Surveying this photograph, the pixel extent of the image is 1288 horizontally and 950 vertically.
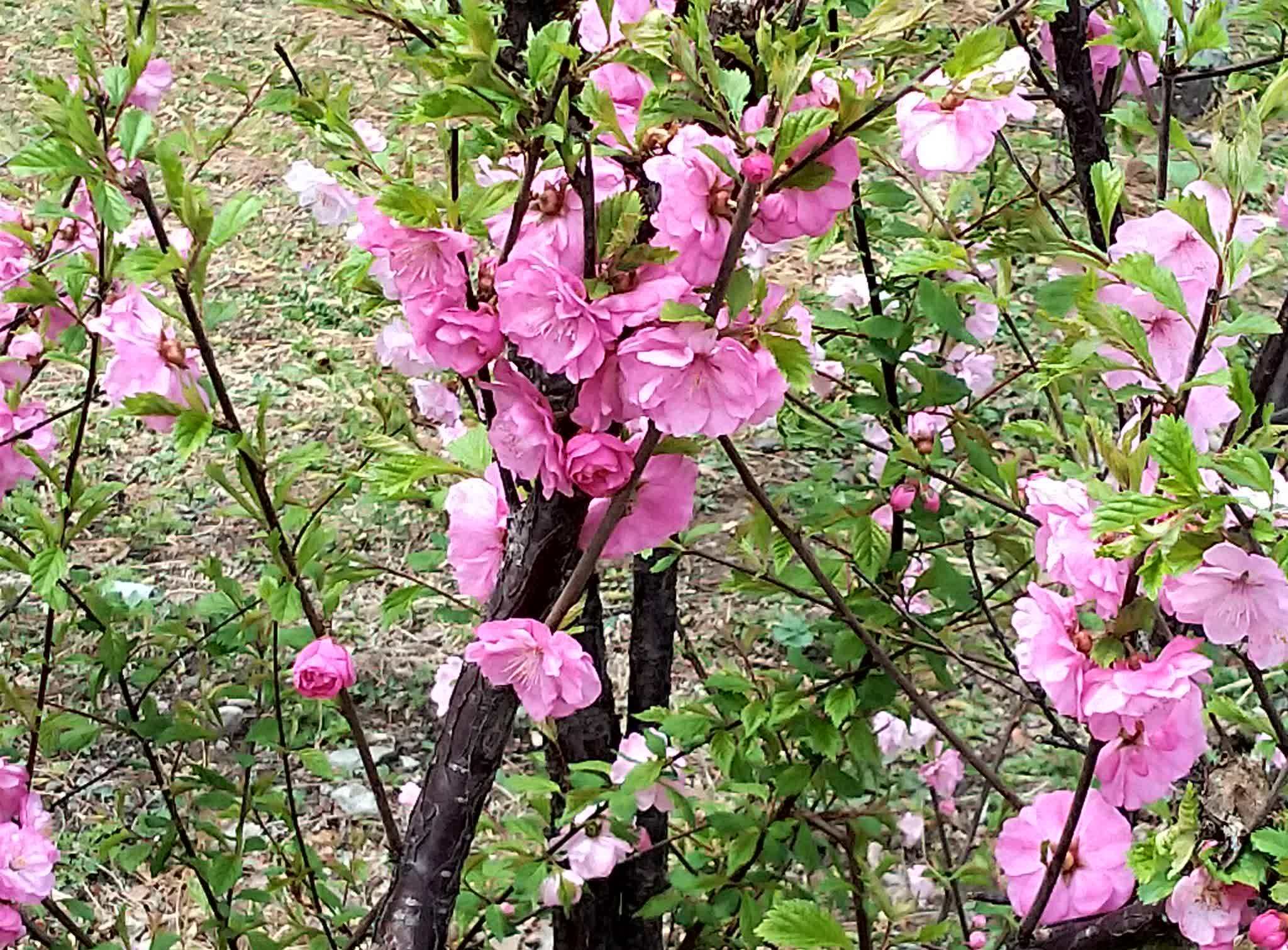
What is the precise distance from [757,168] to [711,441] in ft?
1.27

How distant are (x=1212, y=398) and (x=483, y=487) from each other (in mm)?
428

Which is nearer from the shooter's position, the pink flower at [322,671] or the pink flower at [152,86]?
the pink flower at [322,671]

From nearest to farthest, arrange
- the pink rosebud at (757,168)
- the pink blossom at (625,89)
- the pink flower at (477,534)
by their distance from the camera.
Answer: the pink rosebud at (757,168)
the pink blossom at (625,89)
the pink flower at (477,534)

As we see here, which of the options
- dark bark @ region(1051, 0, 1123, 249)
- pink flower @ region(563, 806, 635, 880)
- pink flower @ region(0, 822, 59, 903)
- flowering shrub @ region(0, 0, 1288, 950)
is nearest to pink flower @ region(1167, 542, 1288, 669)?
flowering shrub @ region(0, 0, 1288, 950)

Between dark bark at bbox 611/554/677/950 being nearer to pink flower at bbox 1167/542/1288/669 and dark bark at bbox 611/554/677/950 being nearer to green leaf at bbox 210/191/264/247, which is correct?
green leaf at bbox 210/191/264/247

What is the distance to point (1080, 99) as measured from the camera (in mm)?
1195

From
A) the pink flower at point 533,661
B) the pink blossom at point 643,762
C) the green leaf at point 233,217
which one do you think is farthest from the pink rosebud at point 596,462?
the pink blossom at point 643,762

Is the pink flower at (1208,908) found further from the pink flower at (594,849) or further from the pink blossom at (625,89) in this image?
the pink flower at (594,849)

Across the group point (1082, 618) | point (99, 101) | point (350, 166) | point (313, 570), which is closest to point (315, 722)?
point (313, 570)

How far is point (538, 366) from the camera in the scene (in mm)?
795

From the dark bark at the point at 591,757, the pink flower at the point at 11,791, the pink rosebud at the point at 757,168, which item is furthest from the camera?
the dark bark at the point at 591,757

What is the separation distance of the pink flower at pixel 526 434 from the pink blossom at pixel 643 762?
61 centimetres

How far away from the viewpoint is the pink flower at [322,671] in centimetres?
101

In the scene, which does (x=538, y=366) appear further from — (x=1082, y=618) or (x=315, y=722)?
(x=315, y=722)
